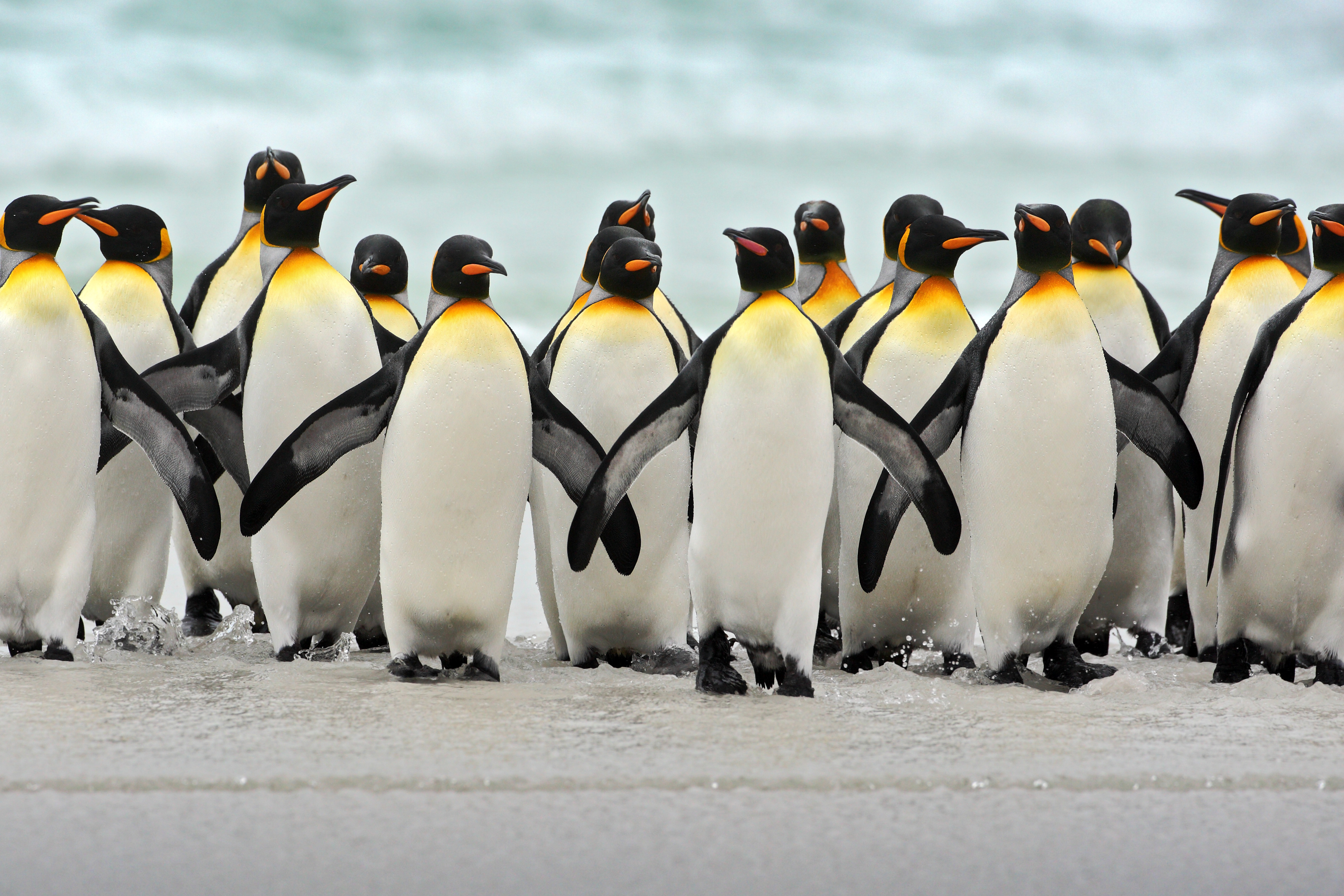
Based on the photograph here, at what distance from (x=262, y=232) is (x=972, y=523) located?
Answer: 280 cm

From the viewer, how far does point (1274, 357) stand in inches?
166

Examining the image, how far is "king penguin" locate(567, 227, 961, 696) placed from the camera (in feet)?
12.0

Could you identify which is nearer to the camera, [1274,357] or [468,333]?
[468,333]

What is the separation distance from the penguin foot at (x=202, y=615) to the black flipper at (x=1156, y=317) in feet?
14.0

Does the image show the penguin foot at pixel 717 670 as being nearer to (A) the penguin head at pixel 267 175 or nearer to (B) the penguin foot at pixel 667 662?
(B) the penguin foot at pixel 667 662

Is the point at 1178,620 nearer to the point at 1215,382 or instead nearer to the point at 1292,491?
the point at 1215,382

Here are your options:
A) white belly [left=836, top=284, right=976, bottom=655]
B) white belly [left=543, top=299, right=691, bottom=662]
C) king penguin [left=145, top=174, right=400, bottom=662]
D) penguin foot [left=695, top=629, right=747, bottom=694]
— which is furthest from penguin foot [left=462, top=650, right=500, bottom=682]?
white belly [left=836, top=284, right=976, bottom=655]

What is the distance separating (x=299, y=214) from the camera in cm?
448

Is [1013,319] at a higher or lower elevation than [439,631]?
higher

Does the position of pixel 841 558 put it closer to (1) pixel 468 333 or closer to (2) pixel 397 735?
(1) pixel 468 333

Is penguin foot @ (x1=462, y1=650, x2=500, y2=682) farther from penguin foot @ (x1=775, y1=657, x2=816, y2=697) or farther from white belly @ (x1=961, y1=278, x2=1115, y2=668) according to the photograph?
white belly @ (x1=961, y1=278, x2=1115, y2=668)

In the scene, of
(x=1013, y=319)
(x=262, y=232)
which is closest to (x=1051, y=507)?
(x=1013, y=319)

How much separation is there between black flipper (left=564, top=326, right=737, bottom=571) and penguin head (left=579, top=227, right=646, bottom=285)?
2.89 ft

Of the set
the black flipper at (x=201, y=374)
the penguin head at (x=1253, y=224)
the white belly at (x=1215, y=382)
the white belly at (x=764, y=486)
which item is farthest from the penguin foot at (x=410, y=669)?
the penguin head at (x=1253, y=224)
